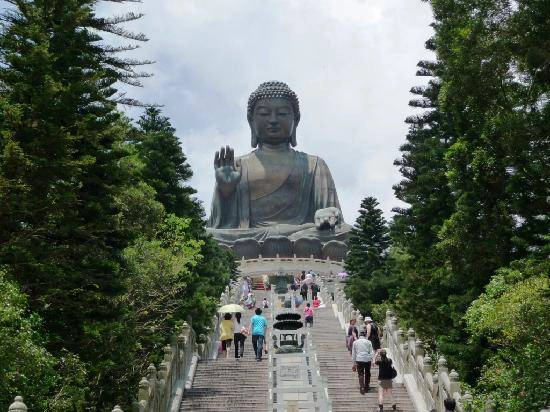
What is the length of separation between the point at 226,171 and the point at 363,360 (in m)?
30.5

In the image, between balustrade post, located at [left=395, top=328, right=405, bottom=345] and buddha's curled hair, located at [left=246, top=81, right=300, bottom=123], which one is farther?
buddha's curled hair, located at [left=246, top=81, right=300, bottom=123]

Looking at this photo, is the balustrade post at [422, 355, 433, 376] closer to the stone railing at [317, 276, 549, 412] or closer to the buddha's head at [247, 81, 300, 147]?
the stone railing at [317, 276, 549, 412]

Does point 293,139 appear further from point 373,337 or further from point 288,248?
point 373,337

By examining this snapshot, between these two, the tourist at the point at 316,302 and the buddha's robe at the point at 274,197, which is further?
the buddha's robe at the point at 274,197

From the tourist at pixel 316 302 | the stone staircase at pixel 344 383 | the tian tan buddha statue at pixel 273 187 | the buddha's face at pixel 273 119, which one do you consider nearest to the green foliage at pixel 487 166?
the stone staircase at pixel 344 383

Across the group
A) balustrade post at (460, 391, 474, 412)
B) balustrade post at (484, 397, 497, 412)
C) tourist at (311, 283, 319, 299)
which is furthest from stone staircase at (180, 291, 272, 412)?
tourist at (311, 283, 319, 299)

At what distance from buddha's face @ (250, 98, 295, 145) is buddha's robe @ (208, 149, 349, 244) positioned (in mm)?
1235

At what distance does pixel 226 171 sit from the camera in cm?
4341

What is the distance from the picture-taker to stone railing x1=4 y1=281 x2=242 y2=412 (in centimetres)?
1187

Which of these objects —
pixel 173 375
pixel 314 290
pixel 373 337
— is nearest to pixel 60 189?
pixel 173 375

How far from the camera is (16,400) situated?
342 inches

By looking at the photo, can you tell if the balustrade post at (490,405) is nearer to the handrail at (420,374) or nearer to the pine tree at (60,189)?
the handrail at (420,374)

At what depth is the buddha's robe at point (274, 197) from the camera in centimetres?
4509

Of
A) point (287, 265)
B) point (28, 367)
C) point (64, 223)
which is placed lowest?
point (28, 367)
